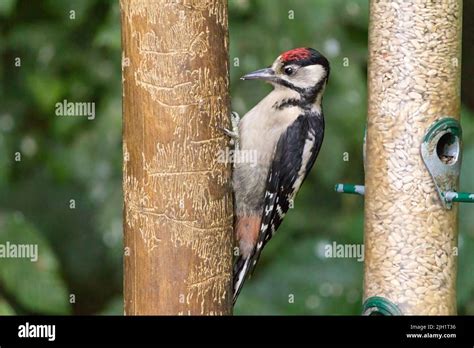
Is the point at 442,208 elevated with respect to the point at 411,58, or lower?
lower

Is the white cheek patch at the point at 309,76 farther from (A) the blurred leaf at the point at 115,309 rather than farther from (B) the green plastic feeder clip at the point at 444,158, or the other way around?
(A) the blurred leaf at the point at 115,309

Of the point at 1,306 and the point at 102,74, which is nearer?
the point at 1,306

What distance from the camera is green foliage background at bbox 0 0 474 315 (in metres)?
4.09

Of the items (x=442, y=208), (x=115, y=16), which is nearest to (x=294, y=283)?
(x=442, y=208)

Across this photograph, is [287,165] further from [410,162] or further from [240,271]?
[410,162]

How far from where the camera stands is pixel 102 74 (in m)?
4.48

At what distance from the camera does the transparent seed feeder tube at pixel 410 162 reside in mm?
3234

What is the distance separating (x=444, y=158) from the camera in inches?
130

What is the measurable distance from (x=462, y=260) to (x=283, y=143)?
2.85ft

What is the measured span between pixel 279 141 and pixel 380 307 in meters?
0.82

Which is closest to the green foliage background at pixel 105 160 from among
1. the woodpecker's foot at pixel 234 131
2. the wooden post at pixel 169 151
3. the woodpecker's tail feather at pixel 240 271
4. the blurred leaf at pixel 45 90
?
the blurred leaf at pixel 45 90

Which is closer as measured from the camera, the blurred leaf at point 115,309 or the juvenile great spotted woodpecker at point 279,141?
the juvenile great spotted woodpecker at point 279,141
